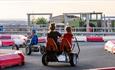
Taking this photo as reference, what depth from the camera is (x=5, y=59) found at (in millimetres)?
12203

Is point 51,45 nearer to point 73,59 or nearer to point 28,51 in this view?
point 73,59

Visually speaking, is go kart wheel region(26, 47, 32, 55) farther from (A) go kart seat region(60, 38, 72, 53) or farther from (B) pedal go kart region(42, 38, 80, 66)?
(A) go kart seat region(60, 38, 72, 53)

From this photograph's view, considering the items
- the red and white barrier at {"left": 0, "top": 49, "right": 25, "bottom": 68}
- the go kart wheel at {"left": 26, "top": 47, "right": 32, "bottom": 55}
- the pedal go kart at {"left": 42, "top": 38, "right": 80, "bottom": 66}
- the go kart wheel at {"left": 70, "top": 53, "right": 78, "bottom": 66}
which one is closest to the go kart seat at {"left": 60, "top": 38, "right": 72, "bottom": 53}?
the pedal go kart at {"left": 42, "top": 38, "right": 80, "bottom": 66}

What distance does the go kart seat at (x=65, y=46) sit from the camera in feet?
42.0

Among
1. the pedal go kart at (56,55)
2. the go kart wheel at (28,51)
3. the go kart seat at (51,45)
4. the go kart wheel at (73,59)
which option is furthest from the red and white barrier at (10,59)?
the go kart wheel at (28,51)

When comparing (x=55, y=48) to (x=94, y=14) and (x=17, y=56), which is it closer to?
(x=17, y=56)

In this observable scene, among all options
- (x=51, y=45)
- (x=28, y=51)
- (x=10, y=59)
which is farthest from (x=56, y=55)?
(x=28, y=51)

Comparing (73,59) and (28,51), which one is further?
(28,51)

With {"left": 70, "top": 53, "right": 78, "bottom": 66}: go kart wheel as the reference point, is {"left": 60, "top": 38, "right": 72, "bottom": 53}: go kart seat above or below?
above

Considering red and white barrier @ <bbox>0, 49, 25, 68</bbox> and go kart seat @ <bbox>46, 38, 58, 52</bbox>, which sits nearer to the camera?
red and white barrier @ <bbox>0, 49, 25, 68</bbox>

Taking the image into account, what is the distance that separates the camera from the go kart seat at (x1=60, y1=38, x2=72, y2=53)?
42.0ft

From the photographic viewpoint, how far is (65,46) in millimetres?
12789

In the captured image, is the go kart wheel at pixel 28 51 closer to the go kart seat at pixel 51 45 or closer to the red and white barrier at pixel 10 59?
the red and white barrier at pixel 10 59

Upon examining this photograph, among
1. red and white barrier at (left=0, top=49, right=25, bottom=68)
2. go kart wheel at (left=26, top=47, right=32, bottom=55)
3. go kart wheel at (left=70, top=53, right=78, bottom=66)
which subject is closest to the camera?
red and white barrier at (left=0, top=49, right=25, bottom=68)
